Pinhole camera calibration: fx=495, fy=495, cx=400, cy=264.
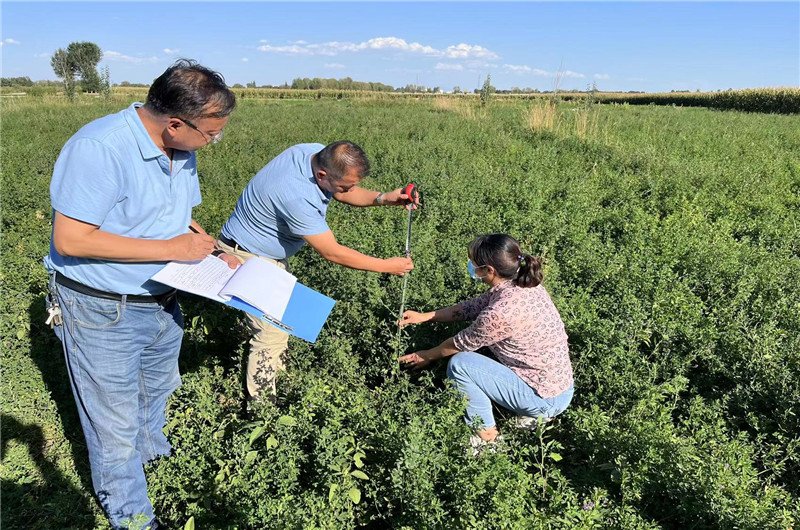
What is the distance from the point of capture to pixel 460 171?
8.56m

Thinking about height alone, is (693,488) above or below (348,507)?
above

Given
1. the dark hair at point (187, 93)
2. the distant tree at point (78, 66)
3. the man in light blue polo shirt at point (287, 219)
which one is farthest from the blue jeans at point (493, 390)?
the distant tree at point (78, 66)

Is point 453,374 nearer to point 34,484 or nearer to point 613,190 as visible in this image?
point 34,484

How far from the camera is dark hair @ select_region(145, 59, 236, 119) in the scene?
6.65ft

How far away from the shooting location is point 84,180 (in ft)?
6.34

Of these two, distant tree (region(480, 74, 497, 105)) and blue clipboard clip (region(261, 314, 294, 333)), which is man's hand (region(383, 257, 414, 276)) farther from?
distant tree (region(480, 74, 497, 105))

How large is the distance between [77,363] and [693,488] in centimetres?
308

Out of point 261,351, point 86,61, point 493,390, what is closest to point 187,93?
point 261,351

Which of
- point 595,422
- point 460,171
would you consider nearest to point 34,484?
point 595,422

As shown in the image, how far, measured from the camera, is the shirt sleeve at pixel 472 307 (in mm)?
3600

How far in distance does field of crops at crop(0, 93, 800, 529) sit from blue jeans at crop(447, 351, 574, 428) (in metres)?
0.17

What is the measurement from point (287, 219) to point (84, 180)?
49.2 inches

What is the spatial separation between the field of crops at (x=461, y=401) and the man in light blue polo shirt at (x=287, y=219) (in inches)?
10.7

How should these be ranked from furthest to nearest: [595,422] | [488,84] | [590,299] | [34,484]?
[488,84], [590,299], [34,484], [595,422]
